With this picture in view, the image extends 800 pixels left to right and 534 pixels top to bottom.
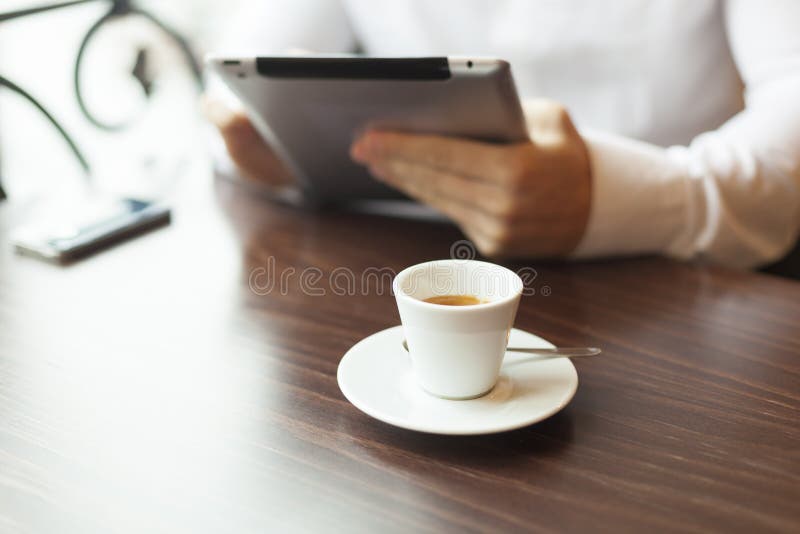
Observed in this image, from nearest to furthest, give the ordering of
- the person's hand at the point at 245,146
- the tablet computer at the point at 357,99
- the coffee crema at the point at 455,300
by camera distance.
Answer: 1. the coffee crema at the point at 455,300
2. the tablet computer at the point at 357,99
3. the person's hand at the point at 245,146

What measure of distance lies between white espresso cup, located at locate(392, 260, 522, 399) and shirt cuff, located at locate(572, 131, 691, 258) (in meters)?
0.32

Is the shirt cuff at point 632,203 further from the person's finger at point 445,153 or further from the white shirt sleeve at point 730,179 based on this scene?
the person's finger at point 445,153

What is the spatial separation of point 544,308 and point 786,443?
0.82 ft

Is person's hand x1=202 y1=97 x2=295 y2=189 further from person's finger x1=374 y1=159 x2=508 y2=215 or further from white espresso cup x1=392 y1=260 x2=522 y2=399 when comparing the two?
white espresso cup x1=392 y1=260 x2=522 y2=399

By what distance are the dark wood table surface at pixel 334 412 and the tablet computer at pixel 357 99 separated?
148 mm

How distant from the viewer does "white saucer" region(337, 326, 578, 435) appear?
451 millimetres

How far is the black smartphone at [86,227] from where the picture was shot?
78 cm

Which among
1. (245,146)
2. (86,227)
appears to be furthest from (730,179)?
(86,227)

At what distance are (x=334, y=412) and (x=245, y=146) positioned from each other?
53 centimetres

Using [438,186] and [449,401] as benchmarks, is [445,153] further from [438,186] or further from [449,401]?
[449,401]

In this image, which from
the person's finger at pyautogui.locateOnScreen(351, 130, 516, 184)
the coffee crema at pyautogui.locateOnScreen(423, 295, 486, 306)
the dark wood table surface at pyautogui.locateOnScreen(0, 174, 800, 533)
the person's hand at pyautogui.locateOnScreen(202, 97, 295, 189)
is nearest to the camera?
the dark wood table surface at pyautogui.locateOnScreen(0, 174, 800, 533)

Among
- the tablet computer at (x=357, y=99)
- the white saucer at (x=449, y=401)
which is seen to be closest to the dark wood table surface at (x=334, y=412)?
the white saucer at (x=449, y=401)

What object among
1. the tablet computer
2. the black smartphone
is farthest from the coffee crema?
the black smartphone

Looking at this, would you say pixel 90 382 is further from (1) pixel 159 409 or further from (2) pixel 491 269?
(2) pixel 491 269
